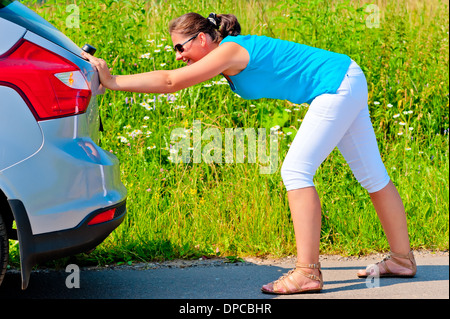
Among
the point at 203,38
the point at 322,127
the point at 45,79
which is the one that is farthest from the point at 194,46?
the point at 45,79

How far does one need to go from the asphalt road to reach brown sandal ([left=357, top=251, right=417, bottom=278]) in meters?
0.04

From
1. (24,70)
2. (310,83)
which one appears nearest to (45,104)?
(24,70)

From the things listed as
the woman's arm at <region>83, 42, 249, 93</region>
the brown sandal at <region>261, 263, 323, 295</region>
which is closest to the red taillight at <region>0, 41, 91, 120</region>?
the woman's arm at <region>83, 42, 249, 93</region>

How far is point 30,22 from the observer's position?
3.04 m

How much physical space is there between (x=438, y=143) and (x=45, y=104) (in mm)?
4163

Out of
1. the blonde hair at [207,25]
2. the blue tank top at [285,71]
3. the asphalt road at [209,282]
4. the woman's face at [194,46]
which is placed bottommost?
the asphalt road at [209,282]

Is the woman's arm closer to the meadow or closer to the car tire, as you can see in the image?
the car tire

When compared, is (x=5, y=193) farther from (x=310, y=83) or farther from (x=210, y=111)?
(x=210, y=111)

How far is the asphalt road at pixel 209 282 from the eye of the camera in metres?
3.72

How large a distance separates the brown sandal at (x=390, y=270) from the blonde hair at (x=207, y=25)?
64.6 inches

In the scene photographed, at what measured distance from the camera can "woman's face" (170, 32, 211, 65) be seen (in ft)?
11.8

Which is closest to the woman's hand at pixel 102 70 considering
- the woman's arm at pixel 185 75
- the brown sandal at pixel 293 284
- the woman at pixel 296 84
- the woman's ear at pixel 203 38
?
the woman's arm at pixel 185 75

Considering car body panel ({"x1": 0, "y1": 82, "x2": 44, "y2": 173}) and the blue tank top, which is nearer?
car body panel ({"x1": 0, "y1": 82, "x2": 44, "y2": 173})

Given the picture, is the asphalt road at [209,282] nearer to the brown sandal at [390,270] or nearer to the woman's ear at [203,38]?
the brown sandal at [390,270]
